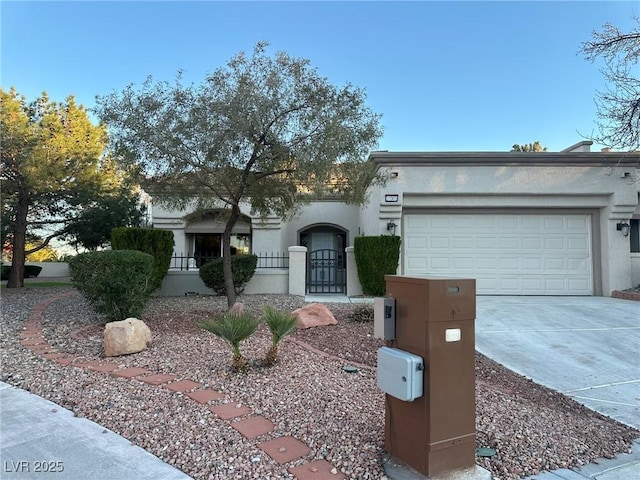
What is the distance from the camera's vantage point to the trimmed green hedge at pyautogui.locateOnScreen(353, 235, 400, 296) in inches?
428

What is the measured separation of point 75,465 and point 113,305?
396 cm

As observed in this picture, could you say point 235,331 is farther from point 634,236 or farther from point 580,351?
point 634,236

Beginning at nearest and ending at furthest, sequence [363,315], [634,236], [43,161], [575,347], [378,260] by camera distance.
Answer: [575,347]
[363,315]
[43,161]
[378,260]
[634,236]

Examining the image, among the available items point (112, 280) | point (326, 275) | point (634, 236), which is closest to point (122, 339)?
point (112, 280)

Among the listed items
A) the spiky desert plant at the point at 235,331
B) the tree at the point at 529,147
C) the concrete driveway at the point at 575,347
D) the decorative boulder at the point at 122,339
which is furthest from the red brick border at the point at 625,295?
the tree at the point at 529,147

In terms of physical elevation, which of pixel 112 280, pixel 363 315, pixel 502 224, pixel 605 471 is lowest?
pixel 605 471

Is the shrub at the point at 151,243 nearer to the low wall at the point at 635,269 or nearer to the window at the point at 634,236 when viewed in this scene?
the low wall at the point at 635,269

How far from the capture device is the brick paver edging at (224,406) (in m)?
2.72

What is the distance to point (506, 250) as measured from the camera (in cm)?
1214

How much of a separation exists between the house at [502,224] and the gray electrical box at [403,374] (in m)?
8.83

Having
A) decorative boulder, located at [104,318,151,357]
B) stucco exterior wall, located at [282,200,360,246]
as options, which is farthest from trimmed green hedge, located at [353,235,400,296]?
decorative boulder, located at [104,318,151,357]

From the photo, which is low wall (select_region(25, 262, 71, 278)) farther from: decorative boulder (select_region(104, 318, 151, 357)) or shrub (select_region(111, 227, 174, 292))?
decorative boulder (select_region(104, 318, 151, 357))

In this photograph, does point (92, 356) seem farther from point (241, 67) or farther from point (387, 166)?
point (387, 166)

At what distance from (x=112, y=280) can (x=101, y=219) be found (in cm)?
898
